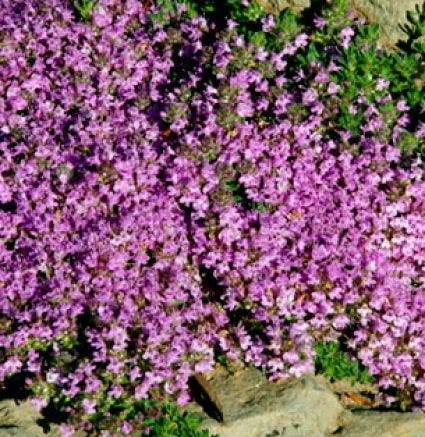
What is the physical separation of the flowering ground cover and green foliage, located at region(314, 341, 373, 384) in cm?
7

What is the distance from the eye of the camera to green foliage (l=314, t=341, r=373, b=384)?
6523 mm

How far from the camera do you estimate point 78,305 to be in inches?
239

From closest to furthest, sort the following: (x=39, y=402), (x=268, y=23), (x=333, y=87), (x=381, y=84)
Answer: (x=39, y=402) → (x=333, y=87) → (x=381, y=84) → (x=268, y=23)

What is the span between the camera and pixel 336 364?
21.5 feet

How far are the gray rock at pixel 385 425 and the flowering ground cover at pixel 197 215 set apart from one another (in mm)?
228

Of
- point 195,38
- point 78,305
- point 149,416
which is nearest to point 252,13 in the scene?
point 195,38

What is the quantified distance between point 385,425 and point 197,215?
89.0 inches

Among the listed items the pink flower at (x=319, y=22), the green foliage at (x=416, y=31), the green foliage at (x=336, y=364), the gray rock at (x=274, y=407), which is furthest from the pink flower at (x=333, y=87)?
the gray rock at (x=274, y=407)

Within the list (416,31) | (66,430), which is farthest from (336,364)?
(416,31)

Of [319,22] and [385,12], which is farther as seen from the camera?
[385,12]

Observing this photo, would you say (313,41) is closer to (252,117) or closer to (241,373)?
(252,117)

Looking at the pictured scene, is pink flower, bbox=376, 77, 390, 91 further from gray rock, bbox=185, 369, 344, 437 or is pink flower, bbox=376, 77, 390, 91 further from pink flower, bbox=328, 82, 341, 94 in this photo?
gray rock, bbox=185, 369, 344, 437

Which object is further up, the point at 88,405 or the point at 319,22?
the point at 319,22

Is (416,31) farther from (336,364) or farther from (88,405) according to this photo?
(88,405)
